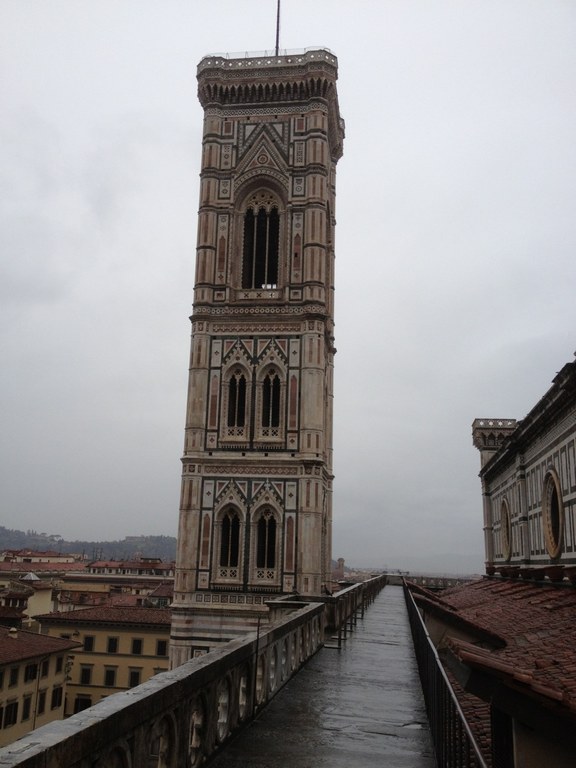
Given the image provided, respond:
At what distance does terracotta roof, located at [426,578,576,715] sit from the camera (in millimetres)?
5801

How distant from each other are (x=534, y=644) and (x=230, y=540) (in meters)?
22.4

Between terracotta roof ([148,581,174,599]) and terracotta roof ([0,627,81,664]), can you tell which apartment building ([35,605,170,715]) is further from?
terracotta roof ([148,581,174,599])

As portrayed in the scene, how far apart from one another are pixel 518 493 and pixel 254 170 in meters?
19.3

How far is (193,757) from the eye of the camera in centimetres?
616

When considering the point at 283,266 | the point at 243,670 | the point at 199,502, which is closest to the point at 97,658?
the point at 199,502

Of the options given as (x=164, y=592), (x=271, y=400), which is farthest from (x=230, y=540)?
(x=164, y=592)

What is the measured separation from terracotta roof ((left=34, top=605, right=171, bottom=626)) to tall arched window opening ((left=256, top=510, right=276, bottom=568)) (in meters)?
28.5

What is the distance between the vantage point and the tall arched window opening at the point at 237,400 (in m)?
31.4

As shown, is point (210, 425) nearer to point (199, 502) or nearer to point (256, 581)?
point (199, 502)

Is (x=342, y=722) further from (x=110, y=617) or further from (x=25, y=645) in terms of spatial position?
(x=110, y=617)

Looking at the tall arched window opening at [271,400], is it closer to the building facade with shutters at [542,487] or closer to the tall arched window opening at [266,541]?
the tall arched window opening at [266,541]

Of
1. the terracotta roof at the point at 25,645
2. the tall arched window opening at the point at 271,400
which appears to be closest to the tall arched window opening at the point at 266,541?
the tall arched window opening at the point at 271,400

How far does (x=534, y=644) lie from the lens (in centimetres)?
877

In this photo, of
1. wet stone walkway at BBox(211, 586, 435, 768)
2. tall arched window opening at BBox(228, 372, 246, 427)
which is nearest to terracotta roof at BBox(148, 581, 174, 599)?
tall arched window opening at BBox(228, 372, 246, 427)
